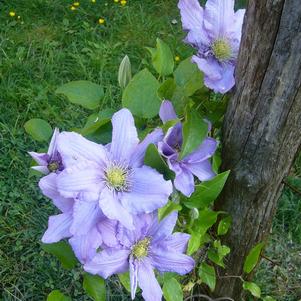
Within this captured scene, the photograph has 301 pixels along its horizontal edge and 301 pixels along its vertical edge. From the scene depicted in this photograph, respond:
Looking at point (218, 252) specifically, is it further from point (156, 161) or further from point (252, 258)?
point (156, 161)

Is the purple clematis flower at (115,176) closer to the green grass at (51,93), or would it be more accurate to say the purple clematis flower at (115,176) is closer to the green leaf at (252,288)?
the green leaf at (252,288)

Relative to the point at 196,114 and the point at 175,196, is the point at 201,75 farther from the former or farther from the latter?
the point at 175,196

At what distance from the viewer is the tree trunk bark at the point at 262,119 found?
918mm

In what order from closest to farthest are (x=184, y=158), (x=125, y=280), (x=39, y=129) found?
(x=184, y=158), (x=125, y=280), (x=39, y=129)

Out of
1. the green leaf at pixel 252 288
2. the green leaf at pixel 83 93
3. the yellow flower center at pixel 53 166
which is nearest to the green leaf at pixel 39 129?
the green leaf at pixel 83 93

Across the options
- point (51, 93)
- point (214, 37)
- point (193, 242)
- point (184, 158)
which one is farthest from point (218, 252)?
point (51, 93)

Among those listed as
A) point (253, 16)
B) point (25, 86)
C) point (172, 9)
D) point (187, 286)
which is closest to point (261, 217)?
point (187, 286)

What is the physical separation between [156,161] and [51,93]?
1606 mm

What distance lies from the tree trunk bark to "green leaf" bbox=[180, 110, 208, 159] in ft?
0.29

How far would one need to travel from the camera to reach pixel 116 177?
0.88m

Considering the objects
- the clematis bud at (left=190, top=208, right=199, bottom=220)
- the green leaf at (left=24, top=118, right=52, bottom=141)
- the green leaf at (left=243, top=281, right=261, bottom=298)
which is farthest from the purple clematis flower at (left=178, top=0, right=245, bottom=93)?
the green leaf at (left=243, top=281, right=261, bottom=298)

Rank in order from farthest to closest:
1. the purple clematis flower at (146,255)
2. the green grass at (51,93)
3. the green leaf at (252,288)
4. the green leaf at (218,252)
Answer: the green grass at (51,93) → the green leaf at (252,288) → the green leaf at (218,252) → the purple clematis flower at (146,255)

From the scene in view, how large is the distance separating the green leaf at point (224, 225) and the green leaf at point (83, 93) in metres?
0.38

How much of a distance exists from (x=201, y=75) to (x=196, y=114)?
70 mm
